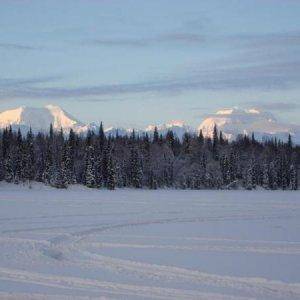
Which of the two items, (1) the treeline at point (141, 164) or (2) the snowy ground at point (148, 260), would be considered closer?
(2) the snowy ground at point (148, 260)

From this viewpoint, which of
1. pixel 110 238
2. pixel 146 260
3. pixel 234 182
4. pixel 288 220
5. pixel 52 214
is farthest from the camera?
pixel 234 182

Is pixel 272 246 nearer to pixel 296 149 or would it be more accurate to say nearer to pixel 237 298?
pixel 237 298

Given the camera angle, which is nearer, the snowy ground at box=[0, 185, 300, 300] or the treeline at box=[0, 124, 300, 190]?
the snowy ground at box=[0, 185, 300, 300]

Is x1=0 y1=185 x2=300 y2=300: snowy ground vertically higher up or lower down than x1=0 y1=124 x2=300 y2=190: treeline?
lower down

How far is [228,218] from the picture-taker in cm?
2898

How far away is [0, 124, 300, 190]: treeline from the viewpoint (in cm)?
9781

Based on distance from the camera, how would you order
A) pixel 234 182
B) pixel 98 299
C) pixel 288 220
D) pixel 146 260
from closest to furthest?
1. pixel 98 299
2. pixel 146 260
3. pixel 288 220
4. pixel 234 182

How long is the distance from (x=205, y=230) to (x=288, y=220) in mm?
6542

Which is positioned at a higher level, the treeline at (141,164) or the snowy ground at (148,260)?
the treeline at (141,164)

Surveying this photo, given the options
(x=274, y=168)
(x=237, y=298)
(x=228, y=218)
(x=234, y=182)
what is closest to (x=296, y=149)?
(x=274, y=168)

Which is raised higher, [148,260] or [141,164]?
[141,164]

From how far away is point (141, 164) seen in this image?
109062mm

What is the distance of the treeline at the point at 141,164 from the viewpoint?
97812 millimetres

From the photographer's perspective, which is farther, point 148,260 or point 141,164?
point 141,164
